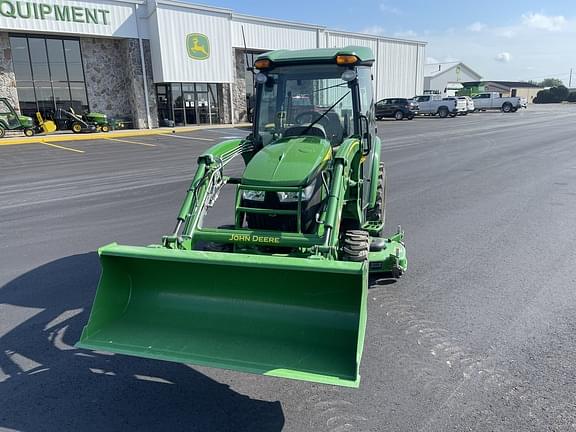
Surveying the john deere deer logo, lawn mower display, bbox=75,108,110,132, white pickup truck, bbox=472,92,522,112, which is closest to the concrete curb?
lawn mower display, bbox=75,108,110,132

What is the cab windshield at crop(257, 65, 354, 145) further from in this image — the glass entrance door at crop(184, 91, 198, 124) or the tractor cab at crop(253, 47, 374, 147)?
the glass entrance door at crop(184, 91, 198, 124)

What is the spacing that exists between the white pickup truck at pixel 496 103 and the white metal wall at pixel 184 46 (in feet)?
93.3

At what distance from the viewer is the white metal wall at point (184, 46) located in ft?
82.6

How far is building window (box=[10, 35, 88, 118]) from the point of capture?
23.3 meters

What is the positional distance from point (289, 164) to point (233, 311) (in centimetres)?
157

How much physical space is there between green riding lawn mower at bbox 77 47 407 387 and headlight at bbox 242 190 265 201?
0.01 m

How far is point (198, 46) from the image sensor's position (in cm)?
2666

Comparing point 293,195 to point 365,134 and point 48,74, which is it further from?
point 48,74

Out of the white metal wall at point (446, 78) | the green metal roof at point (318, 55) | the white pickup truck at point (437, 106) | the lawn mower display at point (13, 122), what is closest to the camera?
the green metal roof at point (318, 55)

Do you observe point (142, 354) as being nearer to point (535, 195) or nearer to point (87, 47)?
point (535, 195)

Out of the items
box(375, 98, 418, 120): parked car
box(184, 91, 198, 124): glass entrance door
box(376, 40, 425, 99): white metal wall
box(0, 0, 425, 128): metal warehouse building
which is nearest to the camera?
Result: box(0, 0, 425, 128): metal warehouse building

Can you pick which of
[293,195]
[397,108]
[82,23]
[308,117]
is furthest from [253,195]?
[397,108]

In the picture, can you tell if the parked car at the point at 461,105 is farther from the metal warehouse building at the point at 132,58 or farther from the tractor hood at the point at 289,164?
the tractor hood at the point at 289,164

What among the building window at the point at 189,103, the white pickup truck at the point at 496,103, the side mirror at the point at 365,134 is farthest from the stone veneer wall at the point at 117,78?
the white pickup truck at the point at 496,103
